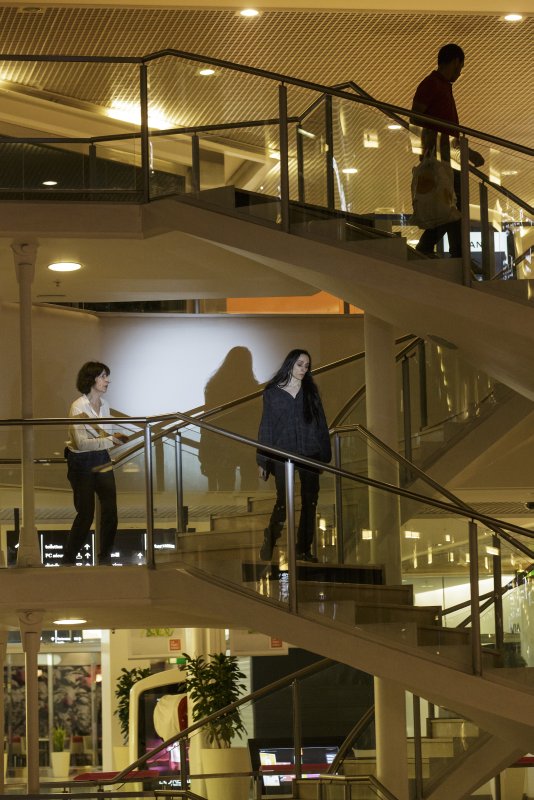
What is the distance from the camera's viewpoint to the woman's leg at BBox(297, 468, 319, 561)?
796cm

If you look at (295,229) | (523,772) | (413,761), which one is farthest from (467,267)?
(523,772)

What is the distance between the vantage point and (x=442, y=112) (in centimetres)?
873

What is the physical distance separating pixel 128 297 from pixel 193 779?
12.4ft

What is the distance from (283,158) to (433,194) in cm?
106

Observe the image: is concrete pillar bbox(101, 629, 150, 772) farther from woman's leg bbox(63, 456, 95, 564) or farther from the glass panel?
the glass panel

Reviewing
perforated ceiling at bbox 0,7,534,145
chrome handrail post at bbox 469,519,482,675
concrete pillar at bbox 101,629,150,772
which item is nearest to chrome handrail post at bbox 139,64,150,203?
perforated ceiling at bbox 0,7,534,145

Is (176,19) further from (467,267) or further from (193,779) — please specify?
(193,779)

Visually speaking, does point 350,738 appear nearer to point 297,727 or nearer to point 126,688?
point 297,727

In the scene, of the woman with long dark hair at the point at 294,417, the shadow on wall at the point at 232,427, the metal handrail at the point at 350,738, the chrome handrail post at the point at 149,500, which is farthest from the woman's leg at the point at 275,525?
the metal handrail at the point at 350,738

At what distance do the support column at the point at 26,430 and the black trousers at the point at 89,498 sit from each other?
25 cm

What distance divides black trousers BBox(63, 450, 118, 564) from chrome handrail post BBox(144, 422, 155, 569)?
0.23 m

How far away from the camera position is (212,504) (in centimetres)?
861

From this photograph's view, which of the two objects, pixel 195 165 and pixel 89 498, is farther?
pixel 195 165

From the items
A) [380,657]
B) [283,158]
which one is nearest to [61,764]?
[380,657]
